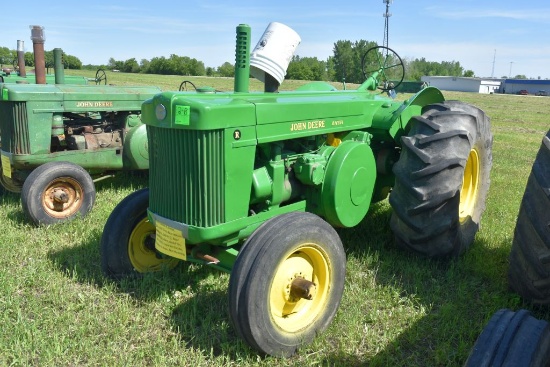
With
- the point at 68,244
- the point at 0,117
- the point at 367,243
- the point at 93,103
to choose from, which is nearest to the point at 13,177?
the point at 0,117

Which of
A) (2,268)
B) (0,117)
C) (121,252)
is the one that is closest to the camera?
(121,252)

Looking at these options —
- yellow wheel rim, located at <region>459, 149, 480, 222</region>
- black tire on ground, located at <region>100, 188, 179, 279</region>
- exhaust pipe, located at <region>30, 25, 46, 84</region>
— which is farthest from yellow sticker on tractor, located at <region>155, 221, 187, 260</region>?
exhaust pipe, located at <region>30, 25, 46, 84</region>

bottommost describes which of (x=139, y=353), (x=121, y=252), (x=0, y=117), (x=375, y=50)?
(x=139, y=353)

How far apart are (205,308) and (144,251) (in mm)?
→ 766

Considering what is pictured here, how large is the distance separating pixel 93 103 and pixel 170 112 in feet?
11.3

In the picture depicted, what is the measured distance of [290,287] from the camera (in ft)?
9.23

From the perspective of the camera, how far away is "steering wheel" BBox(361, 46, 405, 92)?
15.5ft

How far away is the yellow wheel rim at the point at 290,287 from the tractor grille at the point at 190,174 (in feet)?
1.58

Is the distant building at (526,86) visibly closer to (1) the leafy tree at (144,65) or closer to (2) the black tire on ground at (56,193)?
(1) the leafy tree at (144,65)

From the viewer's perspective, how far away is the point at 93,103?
572cm

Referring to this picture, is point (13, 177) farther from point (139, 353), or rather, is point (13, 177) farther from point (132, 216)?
point (139, 353)

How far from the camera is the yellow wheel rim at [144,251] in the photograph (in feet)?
11.6

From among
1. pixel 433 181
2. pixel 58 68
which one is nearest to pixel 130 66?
pixel 58 68

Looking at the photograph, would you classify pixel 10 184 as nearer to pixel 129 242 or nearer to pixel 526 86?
pixel 129 242
